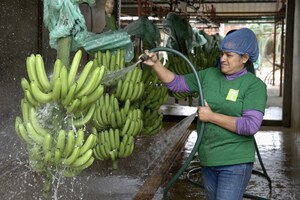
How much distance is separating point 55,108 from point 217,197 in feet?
2.86

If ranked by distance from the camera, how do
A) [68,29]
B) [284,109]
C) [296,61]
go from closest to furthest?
[68,29]
[296,61]
[284,109]

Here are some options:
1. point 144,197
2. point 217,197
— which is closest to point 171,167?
point 144,197

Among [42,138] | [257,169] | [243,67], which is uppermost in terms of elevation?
[243,67]

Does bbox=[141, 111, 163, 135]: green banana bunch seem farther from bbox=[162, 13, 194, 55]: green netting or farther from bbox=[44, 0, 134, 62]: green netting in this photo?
bbox=[44, 0, 134, 62]: green netting

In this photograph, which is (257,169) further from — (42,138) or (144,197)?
(42,138)

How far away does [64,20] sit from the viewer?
235 cm

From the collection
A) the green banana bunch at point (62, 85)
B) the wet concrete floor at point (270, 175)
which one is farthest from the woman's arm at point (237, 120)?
the wet concrete floor at point (270, 175)

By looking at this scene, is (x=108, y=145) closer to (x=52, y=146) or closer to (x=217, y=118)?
(x=217, y=118)

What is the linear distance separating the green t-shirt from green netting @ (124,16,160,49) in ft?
5.61

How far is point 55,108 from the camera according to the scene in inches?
86.0

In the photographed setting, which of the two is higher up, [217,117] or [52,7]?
[52,7]

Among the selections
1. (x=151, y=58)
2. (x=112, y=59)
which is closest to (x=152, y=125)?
(x=112, y=59)

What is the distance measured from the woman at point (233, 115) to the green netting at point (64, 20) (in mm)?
640

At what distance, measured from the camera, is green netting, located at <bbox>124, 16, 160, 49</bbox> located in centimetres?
423
